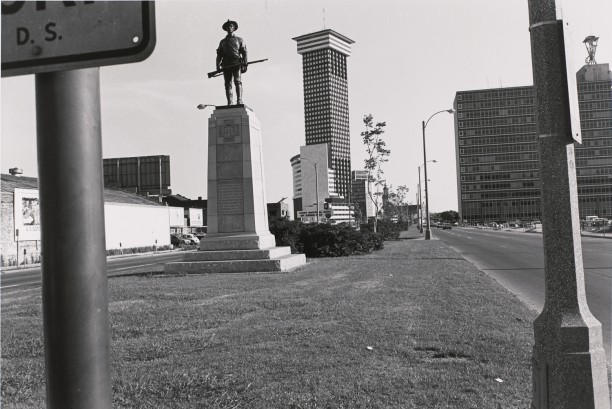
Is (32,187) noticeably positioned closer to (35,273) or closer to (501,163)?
(35,273)

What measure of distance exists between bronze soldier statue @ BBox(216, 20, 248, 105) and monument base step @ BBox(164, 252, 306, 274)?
230 inches

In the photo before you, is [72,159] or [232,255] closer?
[72,159]

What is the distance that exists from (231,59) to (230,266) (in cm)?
719

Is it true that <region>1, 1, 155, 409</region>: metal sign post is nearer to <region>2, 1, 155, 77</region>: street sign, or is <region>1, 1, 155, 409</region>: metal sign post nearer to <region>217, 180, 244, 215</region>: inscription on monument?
<region>2, 1, 155, 77</region>: street sign

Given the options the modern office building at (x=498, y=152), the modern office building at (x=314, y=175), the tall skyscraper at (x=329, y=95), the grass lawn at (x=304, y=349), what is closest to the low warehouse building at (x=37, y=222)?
the grass lawn at (x=304, y=349)

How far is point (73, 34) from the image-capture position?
1514 millimetres

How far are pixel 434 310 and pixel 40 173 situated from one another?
25.0ft

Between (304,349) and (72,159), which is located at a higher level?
(72,159)

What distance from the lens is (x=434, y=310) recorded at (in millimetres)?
8414

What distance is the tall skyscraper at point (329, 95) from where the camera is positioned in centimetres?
6838

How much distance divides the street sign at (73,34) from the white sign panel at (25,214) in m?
37.6

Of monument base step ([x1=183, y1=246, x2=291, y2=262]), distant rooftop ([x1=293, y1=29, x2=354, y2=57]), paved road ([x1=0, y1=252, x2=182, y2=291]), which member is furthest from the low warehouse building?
distant rooftop ([x1=293, y1=29, x2=354, y2=57])

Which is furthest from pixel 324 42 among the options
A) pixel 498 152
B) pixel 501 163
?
pixel 501 163

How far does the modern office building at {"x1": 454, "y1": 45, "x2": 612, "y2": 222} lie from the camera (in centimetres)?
14212
